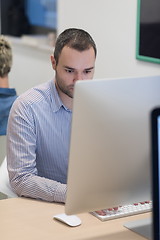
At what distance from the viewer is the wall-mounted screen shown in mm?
3172

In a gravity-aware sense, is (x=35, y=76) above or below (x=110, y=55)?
below

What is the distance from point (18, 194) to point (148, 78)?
0.76 meters

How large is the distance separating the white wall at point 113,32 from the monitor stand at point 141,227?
1.64 metres

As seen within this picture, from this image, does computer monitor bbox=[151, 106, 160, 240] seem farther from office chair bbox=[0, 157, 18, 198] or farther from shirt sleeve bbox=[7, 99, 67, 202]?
office chair bbox=[0, 157, 18, 198]

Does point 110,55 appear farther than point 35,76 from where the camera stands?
No

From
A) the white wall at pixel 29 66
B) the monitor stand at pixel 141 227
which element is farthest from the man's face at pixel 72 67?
the white wall at pixel 29 66

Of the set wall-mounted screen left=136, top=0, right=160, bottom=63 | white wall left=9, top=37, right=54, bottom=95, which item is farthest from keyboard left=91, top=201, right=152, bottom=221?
white wall left=9, top=37, right=54, bottom=95

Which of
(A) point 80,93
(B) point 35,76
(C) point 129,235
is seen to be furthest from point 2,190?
(B) point 35,76

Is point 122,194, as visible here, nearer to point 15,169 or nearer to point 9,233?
point 9,233

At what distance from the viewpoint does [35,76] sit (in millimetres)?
4809

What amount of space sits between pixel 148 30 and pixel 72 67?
47.4 inches

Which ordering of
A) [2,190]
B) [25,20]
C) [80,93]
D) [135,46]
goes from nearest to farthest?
[80,93] < [2,190] < [135,46] < [25,20]

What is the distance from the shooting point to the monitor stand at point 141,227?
1.67m

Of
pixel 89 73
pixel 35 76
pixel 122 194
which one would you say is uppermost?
pixel 89 73
